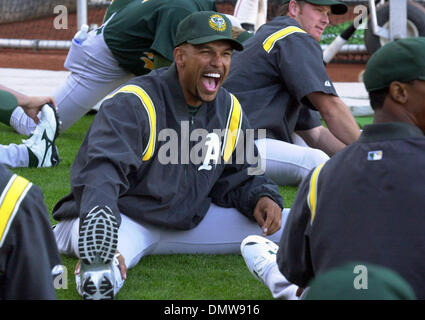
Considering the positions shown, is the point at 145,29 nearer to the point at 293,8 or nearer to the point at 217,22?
the point at 293,8

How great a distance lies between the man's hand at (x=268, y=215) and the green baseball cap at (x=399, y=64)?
123 cm

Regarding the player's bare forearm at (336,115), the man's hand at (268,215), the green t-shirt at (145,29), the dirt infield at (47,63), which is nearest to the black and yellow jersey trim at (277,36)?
the player's bare forearm at (336,115)

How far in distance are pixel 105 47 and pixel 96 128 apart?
262 centimetres

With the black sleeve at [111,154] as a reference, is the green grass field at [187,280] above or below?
below

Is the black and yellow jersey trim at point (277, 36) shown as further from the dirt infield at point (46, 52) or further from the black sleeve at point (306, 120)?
the dirt infield at point (46, 52)

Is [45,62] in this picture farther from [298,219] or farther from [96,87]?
[298,219]

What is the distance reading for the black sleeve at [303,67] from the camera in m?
4.36

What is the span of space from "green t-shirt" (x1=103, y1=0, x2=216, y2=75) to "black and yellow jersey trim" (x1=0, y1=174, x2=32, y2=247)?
3254mm

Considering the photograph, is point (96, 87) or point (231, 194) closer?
point (231, 194)

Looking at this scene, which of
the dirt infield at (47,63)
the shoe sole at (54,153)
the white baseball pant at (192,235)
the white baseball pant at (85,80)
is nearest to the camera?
the white baseball pant at (192,235)

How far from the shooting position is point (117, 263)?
291 centimetres

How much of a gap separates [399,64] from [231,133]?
1.39 meters

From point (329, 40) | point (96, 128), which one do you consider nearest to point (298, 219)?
point (96, 128)

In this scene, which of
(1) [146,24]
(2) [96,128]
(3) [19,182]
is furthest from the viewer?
(1) [146,24]
